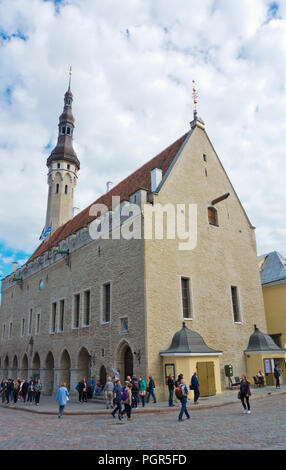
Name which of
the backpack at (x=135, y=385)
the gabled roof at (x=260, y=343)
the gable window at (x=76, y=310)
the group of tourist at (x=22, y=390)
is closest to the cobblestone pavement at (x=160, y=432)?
the backpack at (x=135, y=385)

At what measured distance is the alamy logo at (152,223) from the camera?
19172 millimetres

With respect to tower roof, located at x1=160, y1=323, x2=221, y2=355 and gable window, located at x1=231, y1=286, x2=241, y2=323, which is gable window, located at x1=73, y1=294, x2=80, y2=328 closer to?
tower roof, located at x1=160, y1=323, x2=221, y2=355

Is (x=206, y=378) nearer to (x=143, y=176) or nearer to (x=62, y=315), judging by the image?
(x=62, y=315)

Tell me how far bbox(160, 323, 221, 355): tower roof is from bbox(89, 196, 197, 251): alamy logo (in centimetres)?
468

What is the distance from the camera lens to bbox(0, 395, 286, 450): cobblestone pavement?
25.9 feet

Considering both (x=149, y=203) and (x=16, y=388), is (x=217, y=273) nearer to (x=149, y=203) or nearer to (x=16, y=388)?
(x=149, y=203)

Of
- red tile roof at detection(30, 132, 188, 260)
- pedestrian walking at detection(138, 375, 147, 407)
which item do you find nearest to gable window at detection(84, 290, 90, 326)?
red tile roof at detection(30, 132, 188, 260)

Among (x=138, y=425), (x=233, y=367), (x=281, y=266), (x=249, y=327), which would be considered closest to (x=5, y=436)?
(x=138, y=425)

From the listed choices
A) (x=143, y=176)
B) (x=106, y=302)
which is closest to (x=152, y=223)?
(x=106, y=302)

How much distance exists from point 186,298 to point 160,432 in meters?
10.8

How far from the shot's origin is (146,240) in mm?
18703

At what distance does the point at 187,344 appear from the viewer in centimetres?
1734

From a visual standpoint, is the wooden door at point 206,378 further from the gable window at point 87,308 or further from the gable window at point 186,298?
the gable window at point 87,308

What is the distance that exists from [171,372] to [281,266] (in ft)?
49.2
